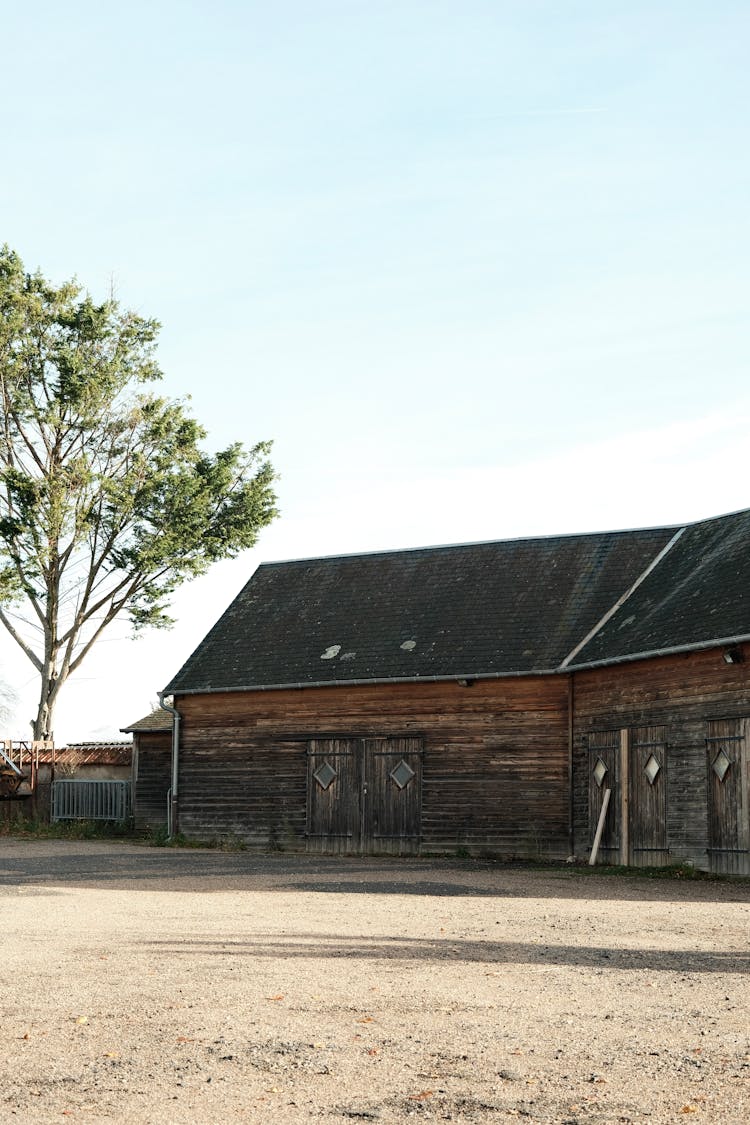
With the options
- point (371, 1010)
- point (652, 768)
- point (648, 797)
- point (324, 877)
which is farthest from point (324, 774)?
point (371, 1010)

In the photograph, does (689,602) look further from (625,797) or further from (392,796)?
(392,796)

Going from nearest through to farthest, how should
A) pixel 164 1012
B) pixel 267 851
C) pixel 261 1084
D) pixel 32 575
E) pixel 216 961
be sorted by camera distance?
pixel 261 1084
pixel 164 1012
pixel 216 961
pixel 267 851
pixel 32 575

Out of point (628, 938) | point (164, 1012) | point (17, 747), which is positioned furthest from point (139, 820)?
point (164, 1012)

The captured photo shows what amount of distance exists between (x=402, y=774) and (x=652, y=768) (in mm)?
6015

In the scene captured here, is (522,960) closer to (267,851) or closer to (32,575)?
(267,851)

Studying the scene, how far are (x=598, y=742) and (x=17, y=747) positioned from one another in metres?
18.4

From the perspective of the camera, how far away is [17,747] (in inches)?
1448

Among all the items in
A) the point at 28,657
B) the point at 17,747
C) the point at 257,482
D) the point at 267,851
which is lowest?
the point at 267,851

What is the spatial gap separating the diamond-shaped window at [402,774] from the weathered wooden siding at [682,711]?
4.23 m

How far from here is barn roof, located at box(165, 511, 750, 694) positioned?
25828mm

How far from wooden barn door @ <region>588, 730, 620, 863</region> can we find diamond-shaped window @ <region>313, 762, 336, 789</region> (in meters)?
5.86

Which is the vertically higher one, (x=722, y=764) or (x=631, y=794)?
(x=722, y=764)

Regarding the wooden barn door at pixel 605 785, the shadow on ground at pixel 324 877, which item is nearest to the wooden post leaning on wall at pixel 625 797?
the wooden barn door at pixel 605 785

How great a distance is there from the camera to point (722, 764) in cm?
2222
